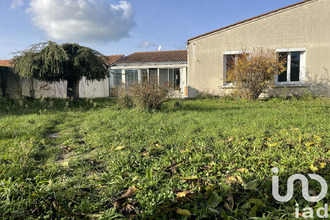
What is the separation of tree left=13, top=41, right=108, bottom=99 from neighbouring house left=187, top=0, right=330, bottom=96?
20.6ft

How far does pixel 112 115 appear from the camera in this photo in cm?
610

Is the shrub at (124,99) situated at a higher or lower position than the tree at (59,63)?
lower

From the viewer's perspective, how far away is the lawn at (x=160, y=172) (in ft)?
5.71

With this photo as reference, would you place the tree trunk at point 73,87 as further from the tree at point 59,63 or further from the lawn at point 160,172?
the lawn at point 160,172

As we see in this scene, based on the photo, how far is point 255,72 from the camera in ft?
30.8

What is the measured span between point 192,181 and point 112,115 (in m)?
4.36

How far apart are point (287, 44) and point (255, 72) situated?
328 centimetres

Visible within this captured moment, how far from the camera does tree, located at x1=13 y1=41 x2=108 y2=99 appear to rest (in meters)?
8.73

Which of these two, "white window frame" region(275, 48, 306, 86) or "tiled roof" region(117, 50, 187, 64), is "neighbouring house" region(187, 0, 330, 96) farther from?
"tiled roof" region(117, 50, 187, 64)

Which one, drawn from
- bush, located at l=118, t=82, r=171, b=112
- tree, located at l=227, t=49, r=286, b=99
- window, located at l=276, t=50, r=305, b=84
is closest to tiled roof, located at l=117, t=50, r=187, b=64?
tree, located at l=227, t=49, r=286, b=99

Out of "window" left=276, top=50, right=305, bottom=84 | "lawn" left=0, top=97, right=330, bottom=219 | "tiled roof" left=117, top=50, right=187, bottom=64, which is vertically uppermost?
"tiled roof" left=117, top=50, right=187, bottom=64

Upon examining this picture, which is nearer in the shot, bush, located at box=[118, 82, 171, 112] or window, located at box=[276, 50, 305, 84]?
bush, located at box=[118, 82, 171, 112]

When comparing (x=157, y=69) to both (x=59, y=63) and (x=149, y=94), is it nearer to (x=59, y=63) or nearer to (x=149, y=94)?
(x=59, y=63)

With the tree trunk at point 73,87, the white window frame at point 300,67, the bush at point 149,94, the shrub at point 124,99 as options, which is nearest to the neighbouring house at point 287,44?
the white window frame at point 300,67
